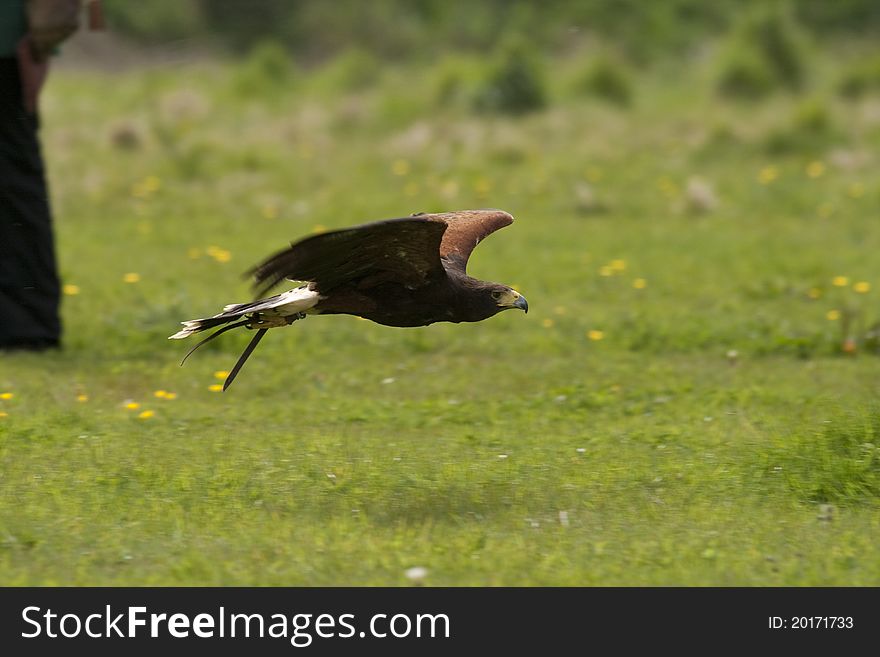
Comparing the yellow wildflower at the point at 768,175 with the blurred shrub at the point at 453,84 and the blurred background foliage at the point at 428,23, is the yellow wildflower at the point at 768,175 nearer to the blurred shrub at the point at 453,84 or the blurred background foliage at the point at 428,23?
the blurred shrub at the point at 453,84

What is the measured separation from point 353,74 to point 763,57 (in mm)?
7560

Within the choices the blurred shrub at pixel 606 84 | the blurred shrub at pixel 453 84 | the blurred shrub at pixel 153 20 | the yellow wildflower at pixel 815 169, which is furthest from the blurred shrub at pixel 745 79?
the blurred shrub at pixel 153 20

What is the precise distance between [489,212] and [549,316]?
3.46m

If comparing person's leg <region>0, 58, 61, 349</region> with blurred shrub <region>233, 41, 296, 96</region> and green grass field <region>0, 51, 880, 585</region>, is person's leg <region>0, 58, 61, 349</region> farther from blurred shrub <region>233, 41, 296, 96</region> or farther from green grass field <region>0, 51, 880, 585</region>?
blurred shrub <region>233, 41, 296, 96</region>

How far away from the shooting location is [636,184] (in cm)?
1677

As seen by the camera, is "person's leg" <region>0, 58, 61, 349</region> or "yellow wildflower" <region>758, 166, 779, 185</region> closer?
"person's leg" <region>0, 58, 61, 349</region>

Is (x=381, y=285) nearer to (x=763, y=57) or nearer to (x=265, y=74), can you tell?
(x=763, y=57)

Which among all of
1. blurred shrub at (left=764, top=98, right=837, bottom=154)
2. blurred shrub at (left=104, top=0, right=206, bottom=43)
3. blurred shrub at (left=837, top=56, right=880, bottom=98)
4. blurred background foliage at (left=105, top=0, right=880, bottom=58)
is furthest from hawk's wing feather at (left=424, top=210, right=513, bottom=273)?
blurred shrub at (left=104, top=0, right=206, bottom=43)

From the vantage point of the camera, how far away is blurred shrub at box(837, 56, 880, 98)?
2139 cm

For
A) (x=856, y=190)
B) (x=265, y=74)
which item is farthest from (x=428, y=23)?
(x=856, y=190)

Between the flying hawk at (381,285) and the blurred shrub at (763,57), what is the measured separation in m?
15.4

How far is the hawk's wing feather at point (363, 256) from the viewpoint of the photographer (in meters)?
6.16

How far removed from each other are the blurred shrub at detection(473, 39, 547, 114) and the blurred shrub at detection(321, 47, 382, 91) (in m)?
4.35
